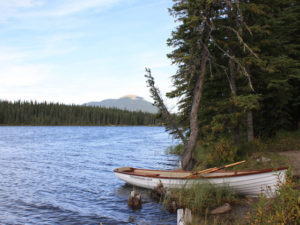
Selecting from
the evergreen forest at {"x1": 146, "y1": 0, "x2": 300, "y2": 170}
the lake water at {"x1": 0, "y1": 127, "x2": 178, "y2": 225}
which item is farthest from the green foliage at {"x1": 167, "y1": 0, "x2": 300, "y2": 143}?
the lake water at {"x1": 0, "y1": 127, "x2": 178, "y2": 225}

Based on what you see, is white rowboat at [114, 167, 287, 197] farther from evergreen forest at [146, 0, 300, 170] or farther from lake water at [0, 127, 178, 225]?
evergreen forest at [146, 0, 300, 170]

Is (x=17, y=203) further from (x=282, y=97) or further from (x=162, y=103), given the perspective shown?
(x=282, y=97)

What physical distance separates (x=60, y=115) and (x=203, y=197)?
127356 millimetres

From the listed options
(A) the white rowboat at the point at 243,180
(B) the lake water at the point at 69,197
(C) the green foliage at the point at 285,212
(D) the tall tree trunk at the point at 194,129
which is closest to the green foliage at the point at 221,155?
(D) the tall tree trunk at the point at 194,129

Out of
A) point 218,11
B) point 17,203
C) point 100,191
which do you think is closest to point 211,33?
point 218,11

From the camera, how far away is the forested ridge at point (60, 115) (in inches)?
4520

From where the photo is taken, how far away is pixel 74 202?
12.8m

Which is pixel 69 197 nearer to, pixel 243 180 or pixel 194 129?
pixel 194 129

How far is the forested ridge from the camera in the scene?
377 ft

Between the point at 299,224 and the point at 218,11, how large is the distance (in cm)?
1366

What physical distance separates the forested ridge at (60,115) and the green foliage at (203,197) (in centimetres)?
11977

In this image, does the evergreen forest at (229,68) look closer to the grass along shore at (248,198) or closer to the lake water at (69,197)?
the grass along shore at (248,198)

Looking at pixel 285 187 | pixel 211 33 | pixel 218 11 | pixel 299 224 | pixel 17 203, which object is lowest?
pixel 17 203

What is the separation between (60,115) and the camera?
128000mm
